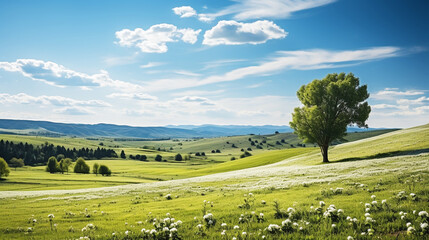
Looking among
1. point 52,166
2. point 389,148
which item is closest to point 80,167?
point 52,166

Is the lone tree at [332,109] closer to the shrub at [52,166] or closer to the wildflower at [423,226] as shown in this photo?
the wildflower at [423,226]

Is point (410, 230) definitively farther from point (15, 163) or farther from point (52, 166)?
point (15, 163)

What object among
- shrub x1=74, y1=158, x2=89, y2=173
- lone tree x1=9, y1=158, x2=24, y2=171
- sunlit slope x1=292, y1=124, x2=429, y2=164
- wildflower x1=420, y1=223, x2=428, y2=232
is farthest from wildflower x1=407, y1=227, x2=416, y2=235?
lone tree x1=9, y1=158, x2=24, y2=171

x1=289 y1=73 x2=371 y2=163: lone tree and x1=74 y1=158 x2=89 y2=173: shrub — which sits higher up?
x1=289 y1=73 x2=371 y2=163: lone tree

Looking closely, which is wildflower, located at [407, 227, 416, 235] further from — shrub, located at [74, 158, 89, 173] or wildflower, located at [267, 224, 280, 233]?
shrub, located at [74, 158, 89, 173]

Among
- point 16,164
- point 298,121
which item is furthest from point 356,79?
point 16,164

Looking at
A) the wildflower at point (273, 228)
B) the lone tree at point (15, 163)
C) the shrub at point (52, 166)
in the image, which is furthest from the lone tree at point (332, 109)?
the lone tree at point (15, 163)

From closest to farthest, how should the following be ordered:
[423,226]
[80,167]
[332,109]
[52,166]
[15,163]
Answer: [423,226], [332,109], [52,166], [80,167], [15,163]

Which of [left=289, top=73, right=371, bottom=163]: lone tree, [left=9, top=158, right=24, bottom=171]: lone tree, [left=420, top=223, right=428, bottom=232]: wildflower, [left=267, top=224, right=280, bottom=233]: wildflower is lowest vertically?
[left=9, top=158, right=24, bottom=171]: lone tree

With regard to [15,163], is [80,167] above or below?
above

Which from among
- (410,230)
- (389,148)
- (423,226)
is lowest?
(389,148)

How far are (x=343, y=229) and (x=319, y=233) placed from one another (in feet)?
3.42

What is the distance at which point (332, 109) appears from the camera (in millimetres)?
49531

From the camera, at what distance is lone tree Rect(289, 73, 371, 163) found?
48.1 metres
